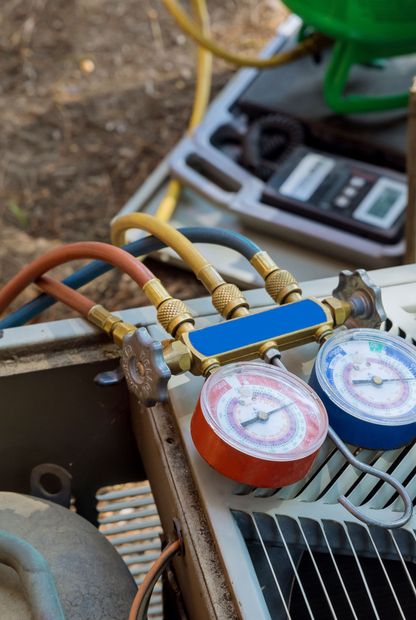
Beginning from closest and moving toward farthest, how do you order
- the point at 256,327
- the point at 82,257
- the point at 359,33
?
the point at 256,327, the point at 82,257, the point at 359,33

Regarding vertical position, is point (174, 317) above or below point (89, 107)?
above

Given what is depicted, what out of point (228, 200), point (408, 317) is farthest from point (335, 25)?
point (408, 317)

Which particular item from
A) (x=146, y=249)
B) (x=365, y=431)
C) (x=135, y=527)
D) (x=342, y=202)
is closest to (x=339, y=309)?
(x=365, y=431)

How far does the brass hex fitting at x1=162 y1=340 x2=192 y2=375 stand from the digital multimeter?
1.13 metres

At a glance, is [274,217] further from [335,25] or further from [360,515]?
[360,515]

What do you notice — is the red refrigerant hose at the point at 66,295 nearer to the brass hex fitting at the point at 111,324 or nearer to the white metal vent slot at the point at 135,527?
the brass hex fitting at the point at 111,324

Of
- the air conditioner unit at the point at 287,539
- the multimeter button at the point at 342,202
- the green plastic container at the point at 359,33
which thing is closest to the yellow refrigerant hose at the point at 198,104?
the green plastic container at the point at 359,33

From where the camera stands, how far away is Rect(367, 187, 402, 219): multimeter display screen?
1.95 meters

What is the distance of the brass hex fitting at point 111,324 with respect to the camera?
3.10 ft

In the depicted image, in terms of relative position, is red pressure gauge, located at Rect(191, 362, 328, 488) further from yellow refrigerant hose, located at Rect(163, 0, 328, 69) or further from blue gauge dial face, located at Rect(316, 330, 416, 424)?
yellow refrigerant hose, located at Rect(163, 0, 328, 69)

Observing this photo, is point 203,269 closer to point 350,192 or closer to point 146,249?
point 146,249

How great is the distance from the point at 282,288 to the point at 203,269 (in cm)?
9

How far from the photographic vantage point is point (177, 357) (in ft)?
2.79

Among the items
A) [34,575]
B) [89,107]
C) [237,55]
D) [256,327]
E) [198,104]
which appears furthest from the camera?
[89,107]
